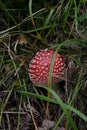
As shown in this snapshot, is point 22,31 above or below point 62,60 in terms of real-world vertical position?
above

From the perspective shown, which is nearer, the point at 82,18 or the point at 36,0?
the point at 82,18

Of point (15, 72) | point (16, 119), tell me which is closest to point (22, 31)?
point (15, 72)

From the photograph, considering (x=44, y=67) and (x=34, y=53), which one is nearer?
(x=44, y=67)

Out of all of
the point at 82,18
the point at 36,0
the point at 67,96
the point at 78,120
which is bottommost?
the point at 78,120

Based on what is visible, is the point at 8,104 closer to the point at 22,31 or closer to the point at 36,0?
the point at 22,31
